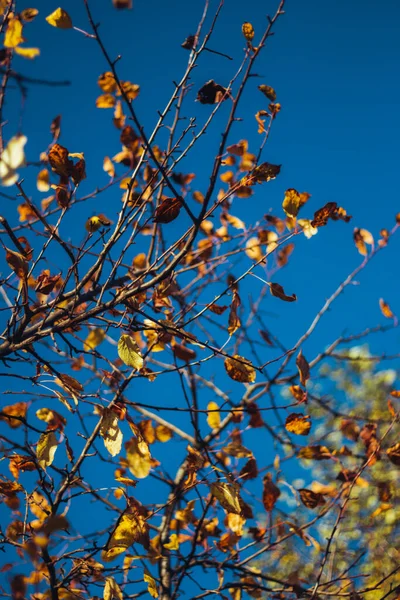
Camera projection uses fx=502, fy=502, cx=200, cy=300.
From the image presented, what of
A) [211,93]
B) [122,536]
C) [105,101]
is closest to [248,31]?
[211,93]

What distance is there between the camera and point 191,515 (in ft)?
8.54

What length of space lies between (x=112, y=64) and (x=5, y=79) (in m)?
0.54

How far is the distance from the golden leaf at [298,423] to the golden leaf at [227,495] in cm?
40

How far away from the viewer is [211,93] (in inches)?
62.1

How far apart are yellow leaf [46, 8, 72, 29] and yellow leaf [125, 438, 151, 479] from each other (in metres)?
1.25

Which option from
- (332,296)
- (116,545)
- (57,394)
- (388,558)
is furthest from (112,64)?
(388,558)

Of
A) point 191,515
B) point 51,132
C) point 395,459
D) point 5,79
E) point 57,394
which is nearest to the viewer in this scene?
point 57,394

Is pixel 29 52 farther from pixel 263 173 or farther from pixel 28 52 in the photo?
pixel 263 173

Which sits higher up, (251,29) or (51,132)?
(51,132)

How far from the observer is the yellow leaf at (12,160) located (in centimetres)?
83

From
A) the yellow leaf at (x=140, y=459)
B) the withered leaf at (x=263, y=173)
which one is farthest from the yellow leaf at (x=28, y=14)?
the yellow leaf at (x=140, y=459)

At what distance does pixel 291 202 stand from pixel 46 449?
1.02m

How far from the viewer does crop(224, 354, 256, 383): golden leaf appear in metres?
1.54

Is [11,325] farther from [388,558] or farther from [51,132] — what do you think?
Answer: [388,558]
